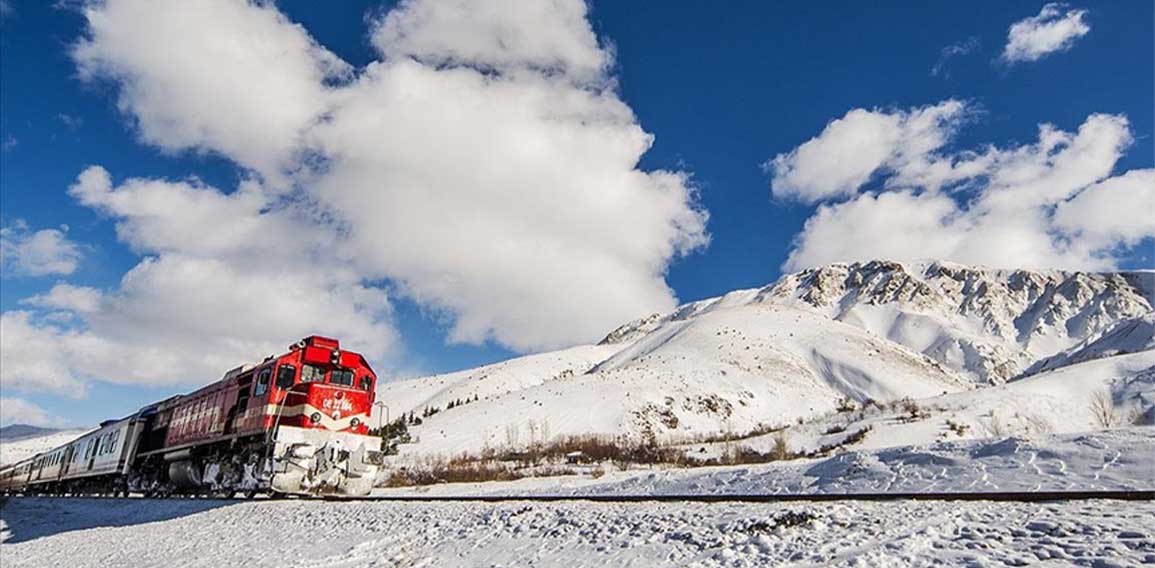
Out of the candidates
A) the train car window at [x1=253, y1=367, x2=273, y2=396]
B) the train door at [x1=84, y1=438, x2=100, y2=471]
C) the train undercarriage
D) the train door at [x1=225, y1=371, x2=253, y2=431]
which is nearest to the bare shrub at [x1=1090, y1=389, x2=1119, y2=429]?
the train undercarriage

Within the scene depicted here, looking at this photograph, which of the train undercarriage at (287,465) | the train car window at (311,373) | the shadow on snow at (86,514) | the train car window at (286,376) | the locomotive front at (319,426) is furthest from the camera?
the train car window at (311,373)

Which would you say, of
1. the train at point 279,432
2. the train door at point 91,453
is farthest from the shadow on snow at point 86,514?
the train door at point 91,453

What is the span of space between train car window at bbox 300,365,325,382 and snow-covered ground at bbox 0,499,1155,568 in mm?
3998

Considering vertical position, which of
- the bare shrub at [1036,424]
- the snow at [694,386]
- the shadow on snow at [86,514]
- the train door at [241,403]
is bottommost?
the shadow on snow at [86,514]

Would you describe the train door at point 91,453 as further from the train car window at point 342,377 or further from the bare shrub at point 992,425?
the bare shrub at point 992,425

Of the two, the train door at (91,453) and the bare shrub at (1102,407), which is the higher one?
the train door at (91,453)

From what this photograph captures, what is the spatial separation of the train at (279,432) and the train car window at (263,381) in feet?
0.10

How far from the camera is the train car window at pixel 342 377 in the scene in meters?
19.0

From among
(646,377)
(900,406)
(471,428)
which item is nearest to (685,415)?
(646,377)

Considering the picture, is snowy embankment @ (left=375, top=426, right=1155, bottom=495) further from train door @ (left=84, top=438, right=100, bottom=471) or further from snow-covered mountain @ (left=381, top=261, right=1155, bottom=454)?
snow-covered mountain @ (left=381, top=261, right=1155, bottom=454)

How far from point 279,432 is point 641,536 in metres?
12.0

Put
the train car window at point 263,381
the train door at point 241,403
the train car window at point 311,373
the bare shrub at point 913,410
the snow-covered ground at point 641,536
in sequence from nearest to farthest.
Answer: the snow-covered ground at point 641,536
the train car window at point 263,381
the train car window at point 311,373
the train door at point 241,403
the bare shrub at point 913,410

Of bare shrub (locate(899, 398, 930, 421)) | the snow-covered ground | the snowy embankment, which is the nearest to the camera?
the snow-covered ground

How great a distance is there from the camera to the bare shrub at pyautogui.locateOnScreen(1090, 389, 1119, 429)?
30875mm
